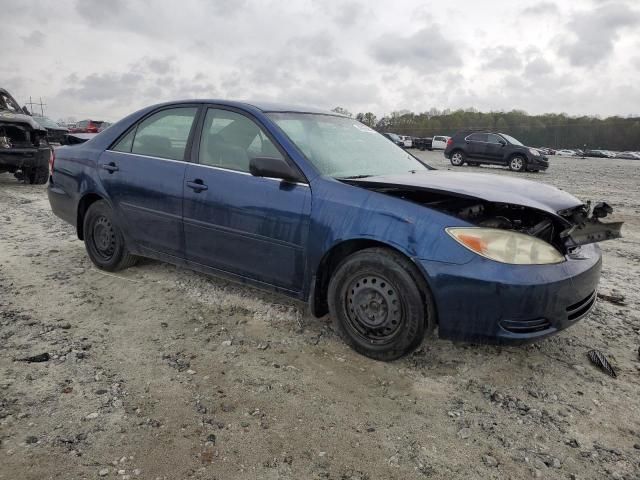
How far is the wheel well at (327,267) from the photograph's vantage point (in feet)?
9.57

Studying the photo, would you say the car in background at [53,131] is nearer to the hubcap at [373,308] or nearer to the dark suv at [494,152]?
the dark suv at [494,152]

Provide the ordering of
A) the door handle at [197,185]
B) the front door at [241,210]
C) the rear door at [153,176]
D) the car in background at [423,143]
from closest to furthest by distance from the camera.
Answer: the front door at [241,210], the door handle at [197,185], the rear door at [153,176], the car in background at [423,143]

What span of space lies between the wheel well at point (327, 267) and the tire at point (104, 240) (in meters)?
2.03

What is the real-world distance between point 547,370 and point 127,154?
3533 millimetres

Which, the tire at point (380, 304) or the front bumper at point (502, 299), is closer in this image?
the front bumper at point (502, 299)

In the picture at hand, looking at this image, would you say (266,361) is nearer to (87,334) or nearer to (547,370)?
(87,334)

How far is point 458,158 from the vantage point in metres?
19.6

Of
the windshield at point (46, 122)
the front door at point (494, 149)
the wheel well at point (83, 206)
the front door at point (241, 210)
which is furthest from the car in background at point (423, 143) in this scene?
the front door at point (241, 210)

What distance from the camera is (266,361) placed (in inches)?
113

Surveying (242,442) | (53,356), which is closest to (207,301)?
(53,356)

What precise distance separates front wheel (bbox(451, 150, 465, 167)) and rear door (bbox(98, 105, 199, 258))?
17.1 metres

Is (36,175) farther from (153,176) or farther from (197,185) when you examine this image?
(197,185)

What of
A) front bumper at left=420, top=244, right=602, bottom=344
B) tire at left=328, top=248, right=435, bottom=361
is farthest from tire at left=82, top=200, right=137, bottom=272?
front bumper at left=420, top=244, right=602, bottom=344

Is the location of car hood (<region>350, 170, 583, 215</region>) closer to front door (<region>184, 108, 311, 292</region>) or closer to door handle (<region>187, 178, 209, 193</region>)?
front door (<region>184, 108, 311, 292</region>)
